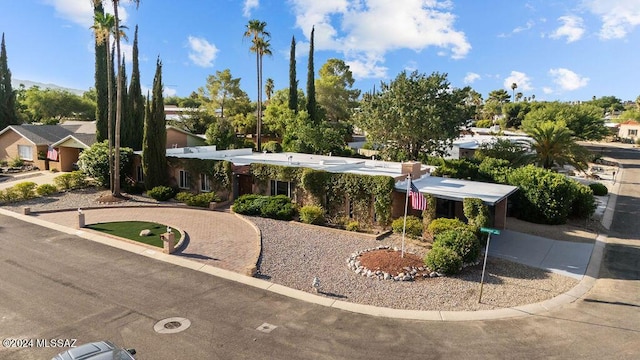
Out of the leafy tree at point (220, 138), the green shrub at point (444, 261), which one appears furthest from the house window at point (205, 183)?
the green shrub at point (444, 261)

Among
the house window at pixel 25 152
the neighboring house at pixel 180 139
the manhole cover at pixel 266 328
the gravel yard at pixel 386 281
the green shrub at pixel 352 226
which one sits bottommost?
the manhole cover at pixel 266 328

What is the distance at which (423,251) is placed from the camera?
20.2 meters

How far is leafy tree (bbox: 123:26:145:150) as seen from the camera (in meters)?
42.3

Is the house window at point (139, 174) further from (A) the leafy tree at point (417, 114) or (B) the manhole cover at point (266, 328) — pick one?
(B) the manhole cover at point (266, 328)

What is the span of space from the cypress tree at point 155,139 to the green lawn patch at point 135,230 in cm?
812

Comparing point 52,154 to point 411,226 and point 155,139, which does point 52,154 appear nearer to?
point 155,139

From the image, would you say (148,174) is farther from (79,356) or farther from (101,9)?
(79,356)

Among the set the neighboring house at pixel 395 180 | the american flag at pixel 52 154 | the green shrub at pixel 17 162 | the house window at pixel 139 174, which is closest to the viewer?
the neighboring house at pixel 395 180

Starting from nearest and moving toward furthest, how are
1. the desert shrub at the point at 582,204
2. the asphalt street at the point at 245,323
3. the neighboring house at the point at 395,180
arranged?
1. the asphalt street at the point at 245,323
2. the neighboring house at the point at 395,180
3. the desert shrub at the point at 582,204

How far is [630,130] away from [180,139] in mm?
106029

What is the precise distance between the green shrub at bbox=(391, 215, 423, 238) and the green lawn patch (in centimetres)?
1174

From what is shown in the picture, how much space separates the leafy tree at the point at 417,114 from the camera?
3500 cm

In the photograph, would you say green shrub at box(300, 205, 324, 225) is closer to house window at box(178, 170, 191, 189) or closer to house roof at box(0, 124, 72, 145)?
house window at box(178, 170, 191, 189)

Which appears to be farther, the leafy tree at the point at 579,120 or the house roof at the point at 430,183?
the leafy tree at the point at 579,120
